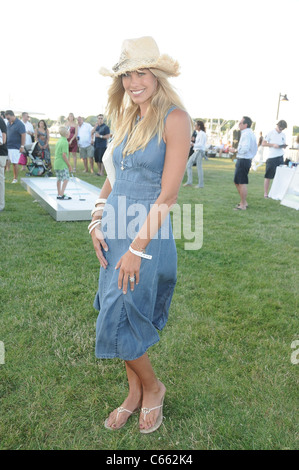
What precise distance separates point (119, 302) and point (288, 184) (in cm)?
835

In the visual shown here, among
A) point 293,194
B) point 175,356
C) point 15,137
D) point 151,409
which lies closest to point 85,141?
point 15,137

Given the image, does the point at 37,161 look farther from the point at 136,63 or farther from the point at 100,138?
the point at 136,63

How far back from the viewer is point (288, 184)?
30.4 ft

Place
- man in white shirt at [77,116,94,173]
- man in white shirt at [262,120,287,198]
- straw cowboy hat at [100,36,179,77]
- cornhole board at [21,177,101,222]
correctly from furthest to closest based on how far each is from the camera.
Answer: man in white shirt at [77,116,94,173] → man in white shirt at [262,120,287,198] → cornhole board at [21,177,101,222] → straw cowboy hat at [100,36,179,77]

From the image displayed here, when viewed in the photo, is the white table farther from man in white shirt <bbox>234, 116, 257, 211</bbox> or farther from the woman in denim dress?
the woman in denim dress

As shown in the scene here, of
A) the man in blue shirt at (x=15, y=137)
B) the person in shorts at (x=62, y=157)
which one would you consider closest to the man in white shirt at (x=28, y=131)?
the man in blue shirt at (x=15, y=137)

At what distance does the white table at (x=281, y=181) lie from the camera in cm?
936

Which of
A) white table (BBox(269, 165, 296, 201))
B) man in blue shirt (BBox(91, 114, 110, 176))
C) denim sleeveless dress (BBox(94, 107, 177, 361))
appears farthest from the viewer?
man in blue shirt (BBox(91, 114, 110, 176))

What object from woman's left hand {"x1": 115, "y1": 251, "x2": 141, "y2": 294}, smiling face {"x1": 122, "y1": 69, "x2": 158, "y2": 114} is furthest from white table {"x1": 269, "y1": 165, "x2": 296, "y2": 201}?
woman's left hand {"x1": 115, "y1": 251, "x2": 141, "y2": 294}

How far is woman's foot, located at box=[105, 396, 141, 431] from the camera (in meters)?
2.18

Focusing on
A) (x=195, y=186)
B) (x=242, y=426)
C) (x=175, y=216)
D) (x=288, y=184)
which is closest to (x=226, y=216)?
(x=175, y=216)

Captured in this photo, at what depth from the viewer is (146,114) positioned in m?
1.86

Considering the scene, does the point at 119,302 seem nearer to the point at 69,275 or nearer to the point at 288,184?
the point at 69,275

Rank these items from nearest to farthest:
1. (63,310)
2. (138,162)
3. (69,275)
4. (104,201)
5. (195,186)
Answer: (138,162) < (104,201) < (63,310) < (69,275) < (195,186)
